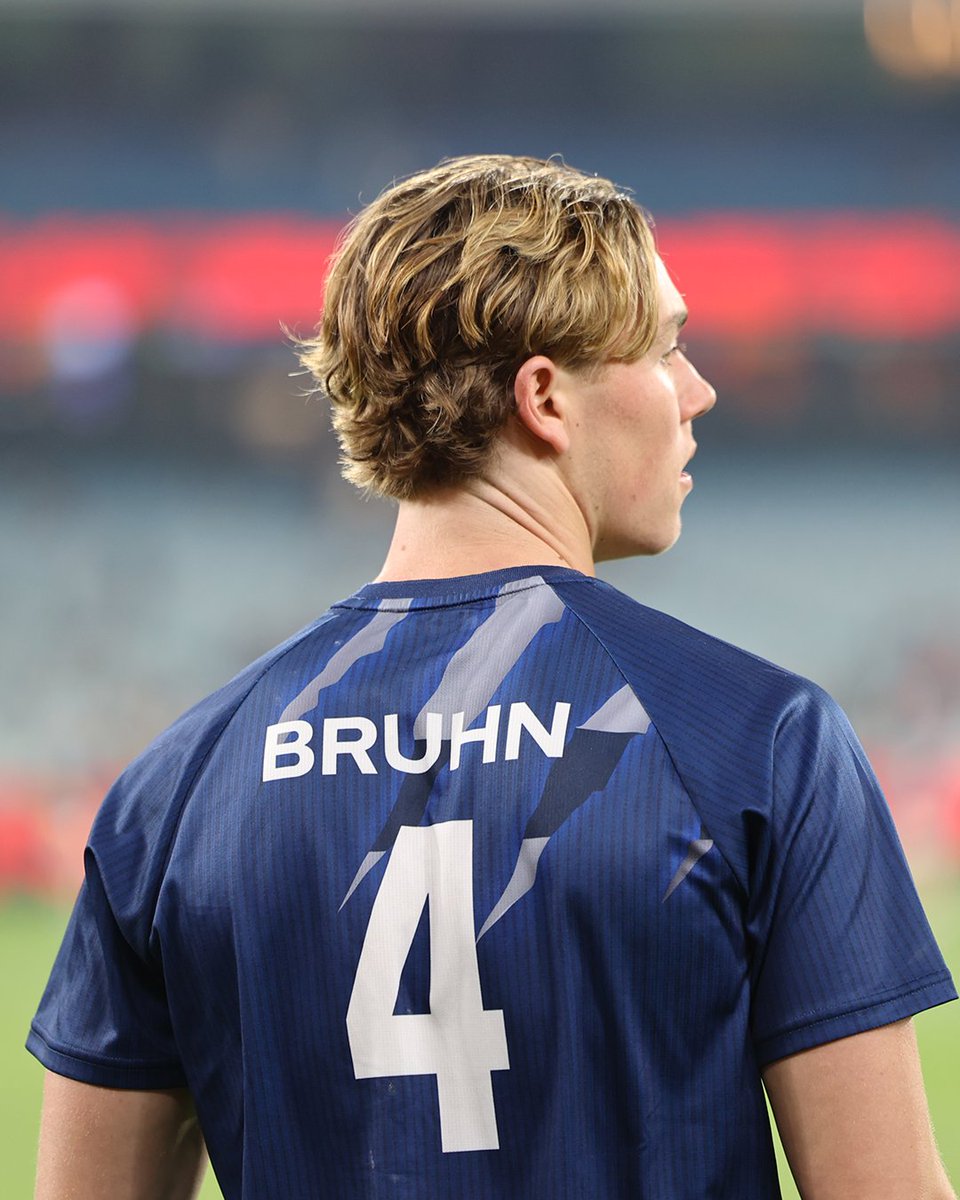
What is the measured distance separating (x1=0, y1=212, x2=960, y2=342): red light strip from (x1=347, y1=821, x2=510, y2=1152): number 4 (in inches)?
368

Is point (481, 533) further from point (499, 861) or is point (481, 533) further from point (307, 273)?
point (307, 273)

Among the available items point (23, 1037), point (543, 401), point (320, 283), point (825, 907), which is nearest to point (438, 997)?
point (825, 907)

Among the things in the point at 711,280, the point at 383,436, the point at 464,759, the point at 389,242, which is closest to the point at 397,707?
the point at 464,759

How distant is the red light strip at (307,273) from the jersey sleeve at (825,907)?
938 cm

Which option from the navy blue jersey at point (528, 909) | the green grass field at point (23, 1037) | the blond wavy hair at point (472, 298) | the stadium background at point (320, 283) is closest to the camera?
the navy blue jersey at point (528, 909)

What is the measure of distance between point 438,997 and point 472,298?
16.7 inches

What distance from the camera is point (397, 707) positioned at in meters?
0.91

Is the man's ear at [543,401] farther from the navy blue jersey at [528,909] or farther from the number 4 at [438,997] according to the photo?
the number 4 at [438,997]

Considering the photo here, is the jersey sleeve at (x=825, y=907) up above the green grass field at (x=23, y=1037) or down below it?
above

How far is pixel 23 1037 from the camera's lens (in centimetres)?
492

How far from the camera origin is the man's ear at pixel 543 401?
0.94m

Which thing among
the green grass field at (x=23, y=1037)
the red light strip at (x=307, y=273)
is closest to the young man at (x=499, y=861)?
the green grass field at (x=23, y=1037)

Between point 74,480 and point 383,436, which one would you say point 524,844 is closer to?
point 383,436

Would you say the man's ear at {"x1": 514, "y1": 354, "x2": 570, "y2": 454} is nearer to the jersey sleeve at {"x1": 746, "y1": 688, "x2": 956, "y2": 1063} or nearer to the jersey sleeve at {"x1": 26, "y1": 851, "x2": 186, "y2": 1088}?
the jersey sleeve at {"x1": 746, "y1": 688, "x2": 956, "y2": 1063}
